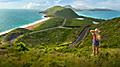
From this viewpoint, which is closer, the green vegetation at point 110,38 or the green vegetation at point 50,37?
the green vegetation at point 110,38

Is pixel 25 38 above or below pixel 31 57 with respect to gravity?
below

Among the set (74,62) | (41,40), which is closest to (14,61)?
(74,62)

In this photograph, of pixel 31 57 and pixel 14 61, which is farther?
pixel 31 57

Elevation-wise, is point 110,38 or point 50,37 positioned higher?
point 110,38

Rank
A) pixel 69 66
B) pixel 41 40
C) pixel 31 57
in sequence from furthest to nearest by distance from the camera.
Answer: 1. pixel 41 40
2. pixel 31 57
3. pixel 69 66

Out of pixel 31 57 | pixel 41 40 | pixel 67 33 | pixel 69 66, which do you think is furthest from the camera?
pixel 67 33

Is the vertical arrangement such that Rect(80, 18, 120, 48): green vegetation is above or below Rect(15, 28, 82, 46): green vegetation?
above

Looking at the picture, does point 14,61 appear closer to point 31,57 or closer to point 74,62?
point 31,57

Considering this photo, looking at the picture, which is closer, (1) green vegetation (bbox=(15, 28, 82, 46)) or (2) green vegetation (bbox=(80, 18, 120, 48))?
(2) green vegetation (bbox=(80, 18, 120, 48))

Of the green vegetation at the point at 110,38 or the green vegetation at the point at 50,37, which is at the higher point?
the green vegetation at the point at 110,38

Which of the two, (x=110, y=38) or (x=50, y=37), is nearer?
(x=110, y=38)
